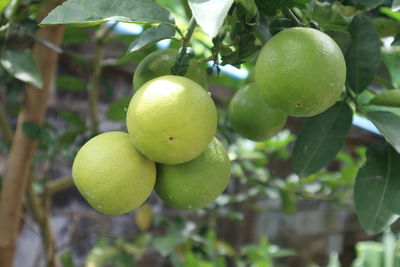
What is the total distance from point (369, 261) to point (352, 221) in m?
0.49

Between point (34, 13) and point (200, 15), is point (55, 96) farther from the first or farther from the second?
point (200, 15)

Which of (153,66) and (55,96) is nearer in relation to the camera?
(153,66)

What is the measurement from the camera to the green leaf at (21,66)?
803 millimetres

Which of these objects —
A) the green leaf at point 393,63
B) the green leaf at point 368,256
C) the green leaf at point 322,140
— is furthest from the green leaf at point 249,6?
the green leaf at point 368,256

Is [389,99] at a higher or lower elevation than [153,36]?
lower

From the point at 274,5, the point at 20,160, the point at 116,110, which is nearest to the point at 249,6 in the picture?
the point at 274,5

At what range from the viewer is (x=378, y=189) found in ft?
1.91

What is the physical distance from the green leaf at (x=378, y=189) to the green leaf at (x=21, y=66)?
53 cm

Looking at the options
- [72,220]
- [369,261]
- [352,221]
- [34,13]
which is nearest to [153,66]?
[34,13]

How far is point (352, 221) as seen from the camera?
271 cm

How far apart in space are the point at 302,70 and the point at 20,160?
824mm

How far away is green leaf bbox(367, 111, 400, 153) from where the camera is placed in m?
0.54

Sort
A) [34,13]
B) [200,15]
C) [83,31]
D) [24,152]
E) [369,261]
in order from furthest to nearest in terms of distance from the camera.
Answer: [369,261]
[83,31]
[24,152]
[34,13]
[200,15]

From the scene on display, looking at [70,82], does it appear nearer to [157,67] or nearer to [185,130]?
[157,67]
